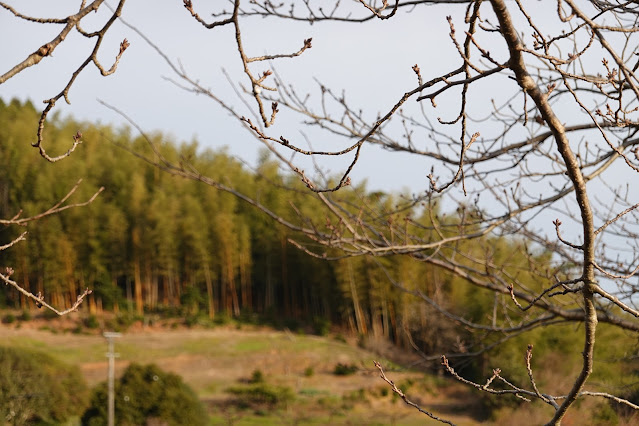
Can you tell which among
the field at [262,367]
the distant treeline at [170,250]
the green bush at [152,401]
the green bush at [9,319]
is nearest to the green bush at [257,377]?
the field at [262,367]

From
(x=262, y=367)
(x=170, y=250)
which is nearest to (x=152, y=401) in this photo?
(x=262, y=367)

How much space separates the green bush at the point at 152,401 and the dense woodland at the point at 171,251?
904 cm

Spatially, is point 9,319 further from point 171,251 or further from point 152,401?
point 152,401

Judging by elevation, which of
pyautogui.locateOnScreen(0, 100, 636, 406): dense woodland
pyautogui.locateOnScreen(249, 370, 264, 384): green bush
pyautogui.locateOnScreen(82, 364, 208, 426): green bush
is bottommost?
pyautogui.locateOnScreen(249, 370, 264, 384): green bush

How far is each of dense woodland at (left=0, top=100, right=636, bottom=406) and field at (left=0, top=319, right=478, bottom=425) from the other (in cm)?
157

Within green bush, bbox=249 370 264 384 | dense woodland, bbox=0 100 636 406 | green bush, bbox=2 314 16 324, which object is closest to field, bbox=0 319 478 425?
green bush, bbox=2 314 16 324

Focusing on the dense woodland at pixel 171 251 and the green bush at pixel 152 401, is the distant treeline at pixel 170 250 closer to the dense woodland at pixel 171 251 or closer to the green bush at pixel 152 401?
the dense woodland at pixel 171 251

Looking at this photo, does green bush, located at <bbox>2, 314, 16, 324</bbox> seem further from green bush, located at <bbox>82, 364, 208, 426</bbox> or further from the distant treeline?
green bush, located at <bbox>82, 364, 208, 426</bbox>

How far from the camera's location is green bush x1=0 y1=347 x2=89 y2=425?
12086mm

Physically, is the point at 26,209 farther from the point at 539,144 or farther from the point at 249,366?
the point at 539,144

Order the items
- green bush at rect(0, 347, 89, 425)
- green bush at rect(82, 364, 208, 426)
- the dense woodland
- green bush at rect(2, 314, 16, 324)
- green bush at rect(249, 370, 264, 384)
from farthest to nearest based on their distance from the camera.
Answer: the dense woodland
green bush at rect(2, 314, 16, 324)
green bush at rect(249, 370, 264, 384)
green bush at rect(82, 364, 208, 426)
green bush at rect(0, 347, 89, 425)

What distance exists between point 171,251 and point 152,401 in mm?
12319

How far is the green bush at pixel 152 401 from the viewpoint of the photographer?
1222cm

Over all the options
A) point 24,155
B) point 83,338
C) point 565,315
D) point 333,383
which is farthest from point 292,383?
point 565,315
